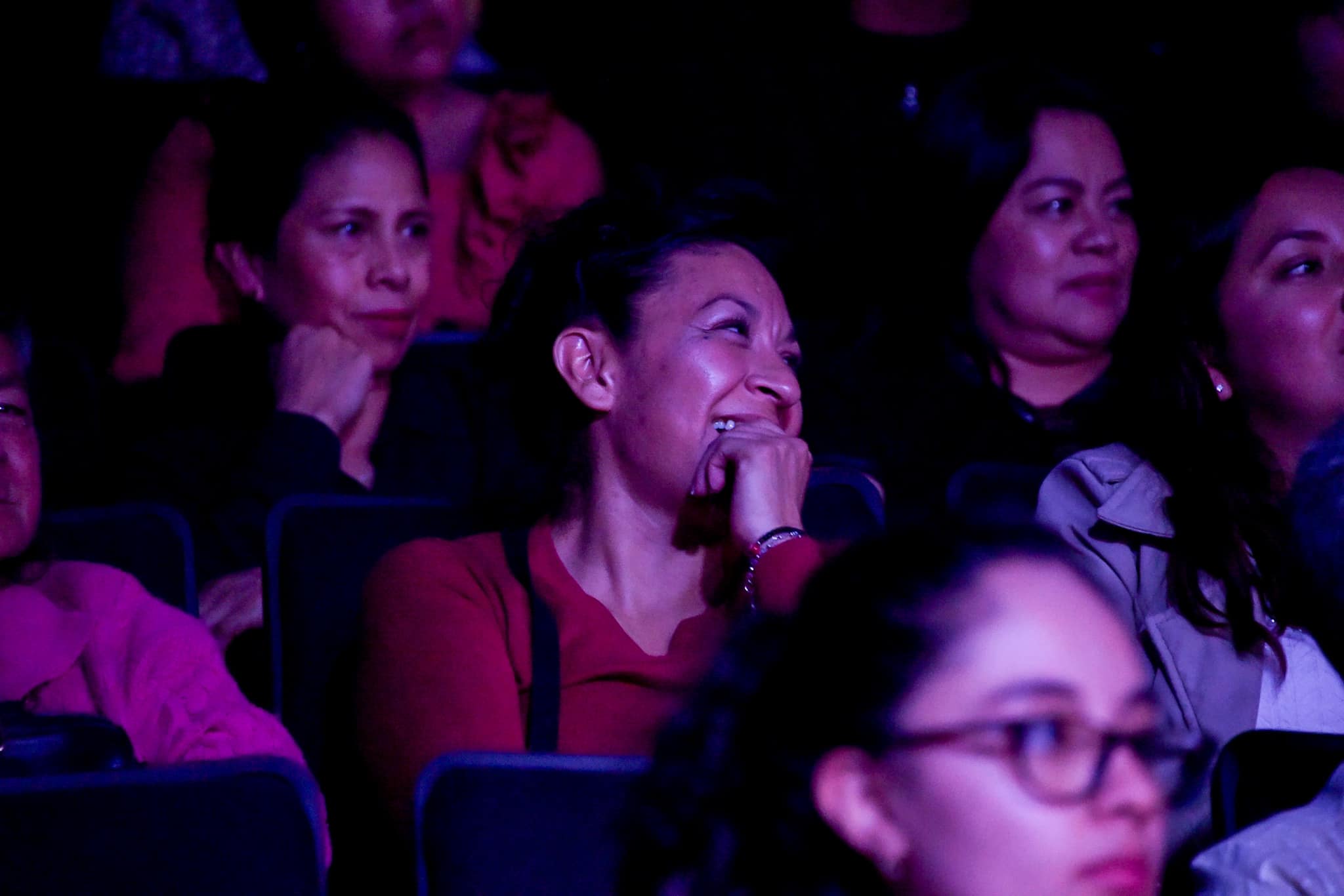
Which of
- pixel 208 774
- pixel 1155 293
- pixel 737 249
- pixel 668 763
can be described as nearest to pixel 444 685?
pixel 208 774

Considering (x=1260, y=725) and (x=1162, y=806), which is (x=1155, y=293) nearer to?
(x=1260, y=725)

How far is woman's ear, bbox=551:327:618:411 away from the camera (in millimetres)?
1842

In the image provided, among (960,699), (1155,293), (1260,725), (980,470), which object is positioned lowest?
(1260,725)

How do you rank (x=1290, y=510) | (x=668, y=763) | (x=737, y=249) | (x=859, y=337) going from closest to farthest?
(x=668, y=763) < (x=1290, y=510) < (x=737, y=249) < (x=859, y=337)

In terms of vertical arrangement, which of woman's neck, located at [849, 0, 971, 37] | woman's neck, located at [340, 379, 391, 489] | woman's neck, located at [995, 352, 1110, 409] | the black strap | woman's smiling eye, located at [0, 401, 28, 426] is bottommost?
woman's neck, located at [340, 379, 391, 489]

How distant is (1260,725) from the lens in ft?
5.80

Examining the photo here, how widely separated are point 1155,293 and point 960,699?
55.1 inches

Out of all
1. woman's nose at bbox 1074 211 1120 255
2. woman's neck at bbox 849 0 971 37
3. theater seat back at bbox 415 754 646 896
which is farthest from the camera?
woman's neck at bbox 849 0 971 37

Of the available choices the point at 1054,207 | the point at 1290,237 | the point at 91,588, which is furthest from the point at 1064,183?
the point at 91,588

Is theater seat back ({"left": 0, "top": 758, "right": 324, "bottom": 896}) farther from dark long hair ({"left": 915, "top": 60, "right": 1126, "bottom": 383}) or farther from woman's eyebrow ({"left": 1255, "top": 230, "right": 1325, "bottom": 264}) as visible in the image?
A: dark long hair ({"left": 915, "top": 60, "right": 1126, "bottom": 383})

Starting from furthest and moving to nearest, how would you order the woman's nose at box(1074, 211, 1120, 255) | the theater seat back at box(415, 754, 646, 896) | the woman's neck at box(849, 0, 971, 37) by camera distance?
1. the woman's neck at box(849, 0, 971, 37)
2. the woman's nose at box(1074, 211, 1120, 255)
3. the theater seat back at box(415, 754, 646, 896)

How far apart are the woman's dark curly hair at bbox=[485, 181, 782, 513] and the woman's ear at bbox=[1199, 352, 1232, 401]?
1.99ft

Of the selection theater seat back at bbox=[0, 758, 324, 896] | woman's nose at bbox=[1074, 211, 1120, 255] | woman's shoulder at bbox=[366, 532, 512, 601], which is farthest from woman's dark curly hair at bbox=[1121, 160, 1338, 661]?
theater seat back at bbox=[0, 758, 324, 896]

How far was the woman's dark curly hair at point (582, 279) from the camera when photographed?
188cm
